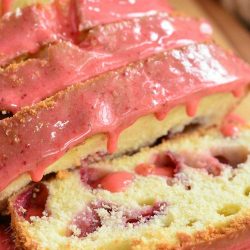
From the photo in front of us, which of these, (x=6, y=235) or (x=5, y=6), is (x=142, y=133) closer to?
(x=6, y=235)

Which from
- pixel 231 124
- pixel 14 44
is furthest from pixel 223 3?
pixel 14 44

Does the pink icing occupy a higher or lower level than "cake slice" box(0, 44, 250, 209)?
lower

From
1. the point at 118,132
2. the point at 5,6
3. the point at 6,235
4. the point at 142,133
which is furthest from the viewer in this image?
the point at 5,6

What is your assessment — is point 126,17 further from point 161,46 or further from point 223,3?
point 223,3

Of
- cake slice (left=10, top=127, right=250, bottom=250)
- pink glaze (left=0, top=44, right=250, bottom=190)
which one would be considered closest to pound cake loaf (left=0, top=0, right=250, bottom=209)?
pink glaze (left=0, top=44, right=250, bottom=190)

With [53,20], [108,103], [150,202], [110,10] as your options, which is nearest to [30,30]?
[53,20]

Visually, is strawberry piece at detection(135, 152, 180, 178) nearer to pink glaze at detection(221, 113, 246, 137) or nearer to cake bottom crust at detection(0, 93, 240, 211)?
cake bottom crust at detection(0, 93, 240, 211)

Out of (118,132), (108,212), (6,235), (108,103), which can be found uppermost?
(108,103)
